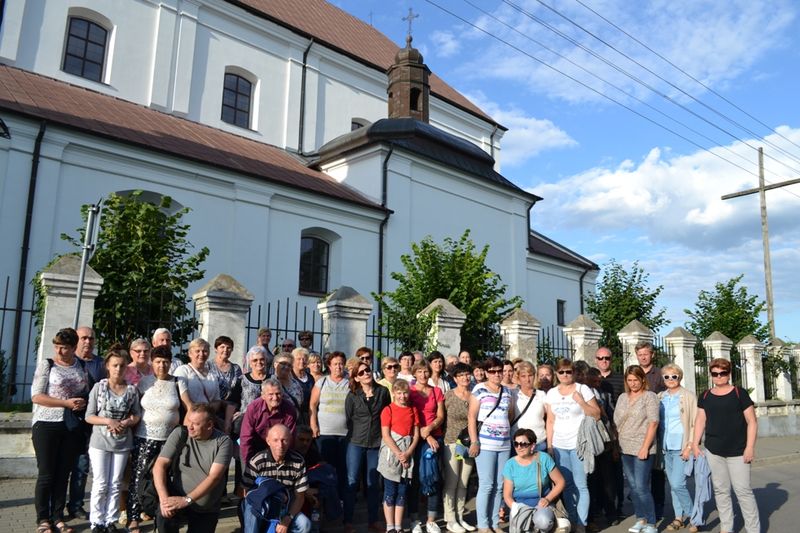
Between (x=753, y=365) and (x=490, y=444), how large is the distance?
12.4 meters

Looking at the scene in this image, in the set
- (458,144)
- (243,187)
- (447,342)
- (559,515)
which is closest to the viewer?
(559,515)

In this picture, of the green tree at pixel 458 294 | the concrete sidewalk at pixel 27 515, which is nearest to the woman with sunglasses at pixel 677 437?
the concrete sidewalk at pixel 27 515

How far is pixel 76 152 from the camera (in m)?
12.7

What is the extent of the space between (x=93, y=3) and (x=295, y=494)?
16.4 metres

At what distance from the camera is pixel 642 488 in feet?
19.1

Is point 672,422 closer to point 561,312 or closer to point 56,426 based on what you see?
point 56,426

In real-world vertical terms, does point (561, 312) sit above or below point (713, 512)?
above

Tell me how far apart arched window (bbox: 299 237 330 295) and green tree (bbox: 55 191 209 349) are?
303 inches

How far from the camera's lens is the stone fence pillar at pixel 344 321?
933cm

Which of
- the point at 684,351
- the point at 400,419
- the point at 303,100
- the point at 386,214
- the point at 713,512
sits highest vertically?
the point at 303,100

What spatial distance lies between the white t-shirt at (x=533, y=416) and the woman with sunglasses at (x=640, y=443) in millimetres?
754

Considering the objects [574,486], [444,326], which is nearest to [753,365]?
[444,326]

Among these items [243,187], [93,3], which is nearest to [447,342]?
[243,187]

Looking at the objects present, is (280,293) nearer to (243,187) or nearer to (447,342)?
(243,187)
